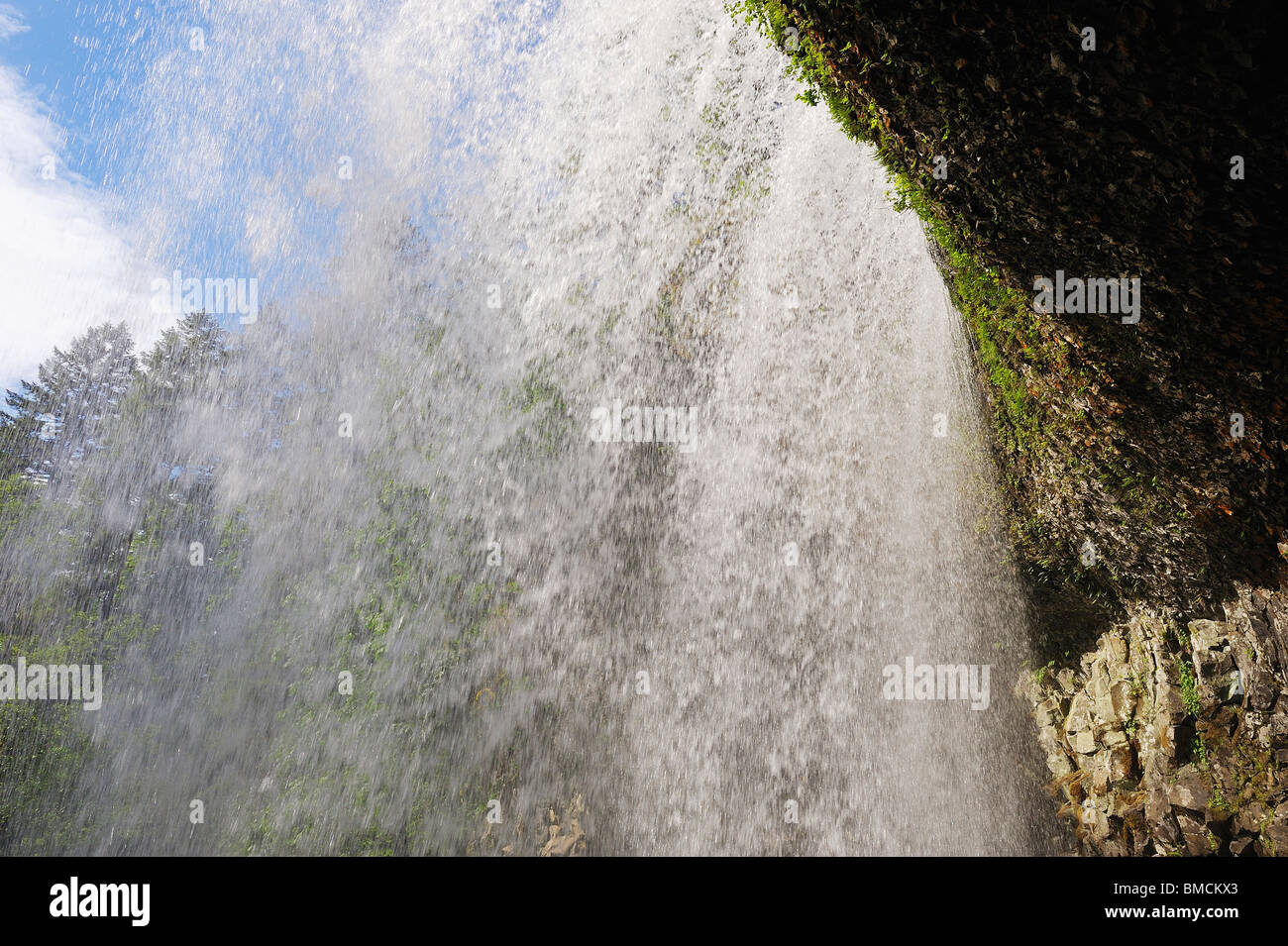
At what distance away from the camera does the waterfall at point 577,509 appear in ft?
25.5

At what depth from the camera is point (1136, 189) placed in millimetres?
2924

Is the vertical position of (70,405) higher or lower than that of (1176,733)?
higher

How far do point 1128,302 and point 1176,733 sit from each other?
15.3 feet

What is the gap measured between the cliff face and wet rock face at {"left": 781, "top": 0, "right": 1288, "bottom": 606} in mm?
11

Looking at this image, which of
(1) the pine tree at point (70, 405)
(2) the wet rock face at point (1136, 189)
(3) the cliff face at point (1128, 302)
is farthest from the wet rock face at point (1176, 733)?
(1) the pine tree at point (70, 405)

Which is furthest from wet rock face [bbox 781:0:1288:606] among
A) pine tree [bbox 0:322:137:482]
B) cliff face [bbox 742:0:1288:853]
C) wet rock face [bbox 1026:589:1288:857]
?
pine tree [bbox 0:322:137:482]

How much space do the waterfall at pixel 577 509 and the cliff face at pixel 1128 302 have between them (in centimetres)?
118

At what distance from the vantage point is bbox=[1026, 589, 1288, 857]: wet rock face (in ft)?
16.9

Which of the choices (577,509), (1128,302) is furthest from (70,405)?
(1128,302)

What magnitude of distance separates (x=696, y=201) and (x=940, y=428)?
18.5 feet

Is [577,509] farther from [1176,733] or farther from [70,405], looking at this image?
[70,405]

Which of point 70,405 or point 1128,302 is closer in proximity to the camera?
point 1128,302

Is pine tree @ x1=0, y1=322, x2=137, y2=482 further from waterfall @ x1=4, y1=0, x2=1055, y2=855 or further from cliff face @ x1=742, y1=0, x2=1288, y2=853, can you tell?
cliff face @ x1=742, y1=0, x2=1288, y2=853
